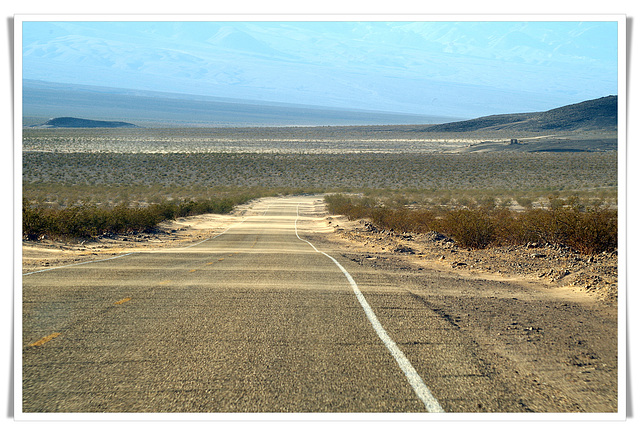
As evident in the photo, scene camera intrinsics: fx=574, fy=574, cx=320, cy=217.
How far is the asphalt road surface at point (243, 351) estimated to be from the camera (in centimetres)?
452

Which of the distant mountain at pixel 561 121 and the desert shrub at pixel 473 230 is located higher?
the distant mountain at pixel 561 121

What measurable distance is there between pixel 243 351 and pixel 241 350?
0.13 ft

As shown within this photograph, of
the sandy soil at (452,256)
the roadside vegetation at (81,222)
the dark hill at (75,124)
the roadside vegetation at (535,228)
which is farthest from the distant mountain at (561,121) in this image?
the roadside vegetation at (81,222)

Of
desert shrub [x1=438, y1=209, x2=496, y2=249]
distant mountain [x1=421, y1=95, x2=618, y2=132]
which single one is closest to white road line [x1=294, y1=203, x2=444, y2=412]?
desert shrub [x1=438, y1=209, x2=496, y2=249]

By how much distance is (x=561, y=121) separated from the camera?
133500 millimetres

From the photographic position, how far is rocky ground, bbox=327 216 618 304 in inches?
393

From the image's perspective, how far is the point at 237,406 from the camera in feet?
14.5

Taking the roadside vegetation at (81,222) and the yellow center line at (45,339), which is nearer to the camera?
the yellow center line at (45,339)

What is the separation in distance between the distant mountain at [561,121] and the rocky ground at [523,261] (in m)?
113

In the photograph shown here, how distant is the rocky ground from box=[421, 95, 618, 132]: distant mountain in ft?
372

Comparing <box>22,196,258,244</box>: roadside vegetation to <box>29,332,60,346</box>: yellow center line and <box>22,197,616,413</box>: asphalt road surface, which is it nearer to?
<box>22,197,616,413</box>: asphalt road surface

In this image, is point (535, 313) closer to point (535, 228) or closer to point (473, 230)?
point (535, 228)

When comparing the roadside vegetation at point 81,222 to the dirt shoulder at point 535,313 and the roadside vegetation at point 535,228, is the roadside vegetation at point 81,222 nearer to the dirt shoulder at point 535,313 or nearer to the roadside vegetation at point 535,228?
the dirt shoulder at point 535,313
